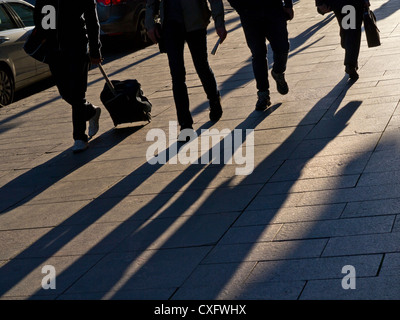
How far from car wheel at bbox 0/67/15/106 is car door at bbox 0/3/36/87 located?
6.8 inches

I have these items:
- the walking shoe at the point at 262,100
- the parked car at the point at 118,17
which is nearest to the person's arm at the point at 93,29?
the walking shoe at the point at 262,100

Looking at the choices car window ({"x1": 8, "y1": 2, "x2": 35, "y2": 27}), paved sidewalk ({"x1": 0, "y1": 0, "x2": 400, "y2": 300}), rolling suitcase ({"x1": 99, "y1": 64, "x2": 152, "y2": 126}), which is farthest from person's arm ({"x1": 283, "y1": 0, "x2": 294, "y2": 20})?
car window ({"x1": 8, "y1": 2, "x2": 35, "y2": 27})

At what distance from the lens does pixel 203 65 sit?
8.34 metres

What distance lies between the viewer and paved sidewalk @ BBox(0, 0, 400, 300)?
4566 millimetres

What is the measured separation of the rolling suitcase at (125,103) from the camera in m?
8.77

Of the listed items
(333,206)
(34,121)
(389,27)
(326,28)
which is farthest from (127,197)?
(326,28)

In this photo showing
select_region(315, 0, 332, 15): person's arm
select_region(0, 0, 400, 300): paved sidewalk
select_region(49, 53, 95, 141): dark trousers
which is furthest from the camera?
select_region(315, 0, 332, 15): person's arm

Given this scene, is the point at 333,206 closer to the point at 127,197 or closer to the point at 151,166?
the point at 127,197

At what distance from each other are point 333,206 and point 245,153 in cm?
181

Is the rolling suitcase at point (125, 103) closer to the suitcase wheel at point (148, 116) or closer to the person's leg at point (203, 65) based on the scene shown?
the suitcase wheel at point (148, 116)

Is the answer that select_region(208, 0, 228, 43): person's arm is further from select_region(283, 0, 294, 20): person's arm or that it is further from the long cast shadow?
the long cast shadow

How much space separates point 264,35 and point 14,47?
513 cm

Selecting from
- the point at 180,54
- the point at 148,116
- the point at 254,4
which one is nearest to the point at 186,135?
the point at 180,54

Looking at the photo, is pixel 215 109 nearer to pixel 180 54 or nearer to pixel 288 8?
pixel 180 54
